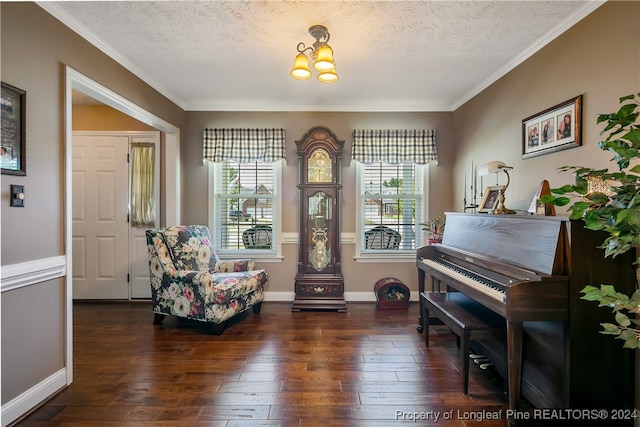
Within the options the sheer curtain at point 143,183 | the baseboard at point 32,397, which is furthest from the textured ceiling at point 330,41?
the baseboard at point 32,397

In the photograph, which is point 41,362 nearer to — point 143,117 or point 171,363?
point 171,363

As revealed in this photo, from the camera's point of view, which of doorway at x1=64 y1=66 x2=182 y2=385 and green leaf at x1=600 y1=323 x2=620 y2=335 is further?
doorway at x1=64 y1=66 x2=182 y2=385

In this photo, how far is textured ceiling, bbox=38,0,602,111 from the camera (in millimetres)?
1969

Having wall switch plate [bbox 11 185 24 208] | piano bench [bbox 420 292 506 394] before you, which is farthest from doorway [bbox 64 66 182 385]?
piano bench [bbox 420 292 506 394]

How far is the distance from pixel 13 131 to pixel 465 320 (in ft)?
9.33

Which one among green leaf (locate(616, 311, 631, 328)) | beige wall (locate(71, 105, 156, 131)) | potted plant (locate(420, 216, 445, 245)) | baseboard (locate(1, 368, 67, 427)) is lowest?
baseboard (locate(1, 368, 67, 427))

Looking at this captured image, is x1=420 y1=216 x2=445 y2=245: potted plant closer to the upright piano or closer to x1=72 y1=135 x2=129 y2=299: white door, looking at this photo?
the upright piano

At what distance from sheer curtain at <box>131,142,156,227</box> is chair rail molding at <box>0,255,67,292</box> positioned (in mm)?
1899

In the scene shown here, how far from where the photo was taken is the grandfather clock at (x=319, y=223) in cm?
359

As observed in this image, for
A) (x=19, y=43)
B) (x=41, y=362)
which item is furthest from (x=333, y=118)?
(x=41, y=362)

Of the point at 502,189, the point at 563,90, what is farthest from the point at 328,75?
the point at 563,90

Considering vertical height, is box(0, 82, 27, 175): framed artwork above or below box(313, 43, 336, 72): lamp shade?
below

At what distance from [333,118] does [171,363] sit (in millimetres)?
3061

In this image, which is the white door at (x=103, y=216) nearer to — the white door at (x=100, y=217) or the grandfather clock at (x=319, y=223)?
the white door at (x=100, y=217)
